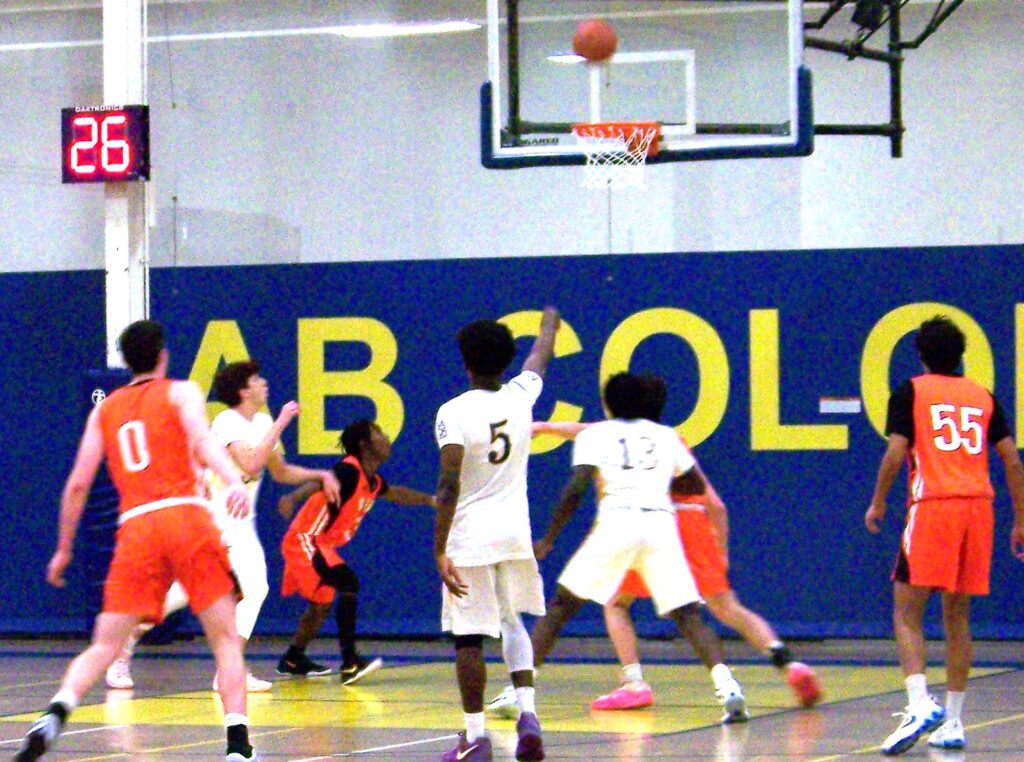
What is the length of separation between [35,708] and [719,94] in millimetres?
6930

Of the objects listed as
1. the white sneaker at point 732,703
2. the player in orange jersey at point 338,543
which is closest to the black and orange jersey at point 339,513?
the player in orange jersey at point 338,543

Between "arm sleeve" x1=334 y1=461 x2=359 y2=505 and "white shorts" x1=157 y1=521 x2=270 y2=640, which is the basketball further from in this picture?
"white shorts" x1=157 y1=521 x2=270 y2=640

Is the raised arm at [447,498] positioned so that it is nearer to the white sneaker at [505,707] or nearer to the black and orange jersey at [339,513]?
the white sneaker at [505,707]

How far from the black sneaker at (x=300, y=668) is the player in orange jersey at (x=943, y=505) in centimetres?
490

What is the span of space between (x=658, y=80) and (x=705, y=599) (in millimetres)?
4290

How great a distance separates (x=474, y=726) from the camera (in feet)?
28.8

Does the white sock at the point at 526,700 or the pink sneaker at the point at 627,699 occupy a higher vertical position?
the white sock at the point at 526,700

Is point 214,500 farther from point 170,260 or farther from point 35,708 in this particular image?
point 170,260

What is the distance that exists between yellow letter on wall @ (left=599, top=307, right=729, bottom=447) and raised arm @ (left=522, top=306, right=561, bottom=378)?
Result: 4.53 m

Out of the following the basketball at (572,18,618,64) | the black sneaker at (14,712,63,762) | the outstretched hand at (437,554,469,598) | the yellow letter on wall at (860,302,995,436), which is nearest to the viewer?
the black sneaker at (14,712,63,762)

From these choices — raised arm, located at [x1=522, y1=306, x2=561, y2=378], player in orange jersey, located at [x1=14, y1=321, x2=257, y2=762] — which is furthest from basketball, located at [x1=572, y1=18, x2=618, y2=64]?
player in orange jersey, located at [x1=14, y1=321, x2=257, y2=762]

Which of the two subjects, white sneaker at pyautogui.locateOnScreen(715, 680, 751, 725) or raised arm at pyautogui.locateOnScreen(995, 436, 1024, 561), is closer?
raised arm at pyautogui.locateOnScreen(995, 436, 1024, 561)

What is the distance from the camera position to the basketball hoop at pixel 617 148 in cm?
1318

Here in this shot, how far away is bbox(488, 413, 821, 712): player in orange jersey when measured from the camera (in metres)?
10.9
